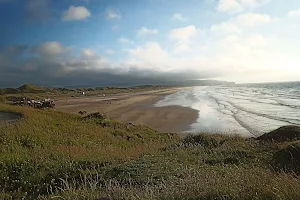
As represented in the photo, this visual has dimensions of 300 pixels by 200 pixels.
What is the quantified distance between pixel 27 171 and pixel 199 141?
8.55 m

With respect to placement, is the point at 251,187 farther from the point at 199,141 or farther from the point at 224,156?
the point at 199,141

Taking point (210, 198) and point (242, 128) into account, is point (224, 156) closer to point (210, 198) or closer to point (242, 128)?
point (210, 198)

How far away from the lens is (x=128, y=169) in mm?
8312

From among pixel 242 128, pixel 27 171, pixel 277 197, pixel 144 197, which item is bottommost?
pixel 242 128

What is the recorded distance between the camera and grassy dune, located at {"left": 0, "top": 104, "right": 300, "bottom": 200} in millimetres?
5062

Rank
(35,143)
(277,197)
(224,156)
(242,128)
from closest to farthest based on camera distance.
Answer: (277,197), (224,156), (35,143), (242,128)

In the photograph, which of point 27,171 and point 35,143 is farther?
point 35,143

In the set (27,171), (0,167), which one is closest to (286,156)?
(27,171)

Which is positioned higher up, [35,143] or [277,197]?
[277,197]

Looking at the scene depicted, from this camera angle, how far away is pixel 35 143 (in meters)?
12.7

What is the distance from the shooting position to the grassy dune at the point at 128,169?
5.06 meters

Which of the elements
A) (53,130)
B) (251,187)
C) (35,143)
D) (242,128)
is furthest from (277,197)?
(242,128)

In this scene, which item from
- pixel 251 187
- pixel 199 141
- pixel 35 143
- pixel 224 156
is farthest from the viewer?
pixel 199 141

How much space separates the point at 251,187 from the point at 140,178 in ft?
10.8
